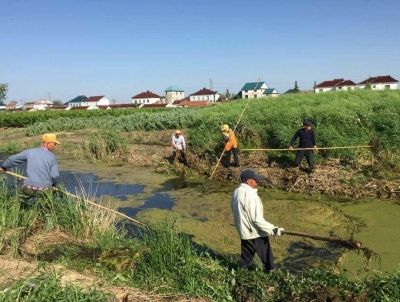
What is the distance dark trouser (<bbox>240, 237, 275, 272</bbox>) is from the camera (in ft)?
17.0

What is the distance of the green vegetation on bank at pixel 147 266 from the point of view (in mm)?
4266

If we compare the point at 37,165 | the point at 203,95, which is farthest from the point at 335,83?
the point at 37,165

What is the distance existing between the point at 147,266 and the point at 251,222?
1.46 m

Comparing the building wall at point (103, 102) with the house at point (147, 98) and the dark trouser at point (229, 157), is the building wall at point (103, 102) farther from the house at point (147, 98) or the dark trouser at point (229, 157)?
the dark trouser at point (229, 157)

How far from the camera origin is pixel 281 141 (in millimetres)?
13414

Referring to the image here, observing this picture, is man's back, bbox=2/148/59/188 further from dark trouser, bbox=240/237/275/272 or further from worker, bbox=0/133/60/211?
dark trouser, bbox=240/237/275/272

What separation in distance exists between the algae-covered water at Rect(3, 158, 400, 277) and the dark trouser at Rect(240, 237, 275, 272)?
972 mm

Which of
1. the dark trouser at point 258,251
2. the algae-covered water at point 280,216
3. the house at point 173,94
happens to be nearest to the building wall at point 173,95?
the house at point 173,94

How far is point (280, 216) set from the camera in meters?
9.01

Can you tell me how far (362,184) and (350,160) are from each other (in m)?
1.43

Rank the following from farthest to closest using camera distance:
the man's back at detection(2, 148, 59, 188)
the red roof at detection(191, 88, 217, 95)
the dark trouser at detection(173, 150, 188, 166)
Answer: the red roof at detection(191, 88, 217, 95) < the dark trouser at detection(173, 150, 188, 166) < the man's back at detection(2, 148, 59, 188)

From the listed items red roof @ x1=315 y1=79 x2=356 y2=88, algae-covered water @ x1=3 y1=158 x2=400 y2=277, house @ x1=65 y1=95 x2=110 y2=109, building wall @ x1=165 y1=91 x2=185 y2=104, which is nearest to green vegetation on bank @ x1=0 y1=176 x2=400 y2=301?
algae-covered water @ x1=3 y1=158 x2=400 y2=277

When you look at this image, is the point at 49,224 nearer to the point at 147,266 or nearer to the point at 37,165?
the point at 37,165

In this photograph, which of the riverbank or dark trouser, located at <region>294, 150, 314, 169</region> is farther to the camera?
dark trouser, located at <region>294, 150, 314, 169</region>
